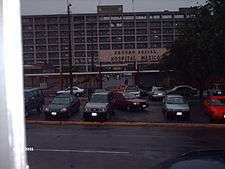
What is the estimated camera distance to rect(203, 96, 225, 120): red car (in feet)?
71.6

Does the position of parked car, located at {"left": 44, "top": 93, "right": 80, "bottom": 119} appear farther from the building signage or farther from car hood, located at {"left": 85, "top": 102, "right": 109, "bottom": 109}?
the building signage

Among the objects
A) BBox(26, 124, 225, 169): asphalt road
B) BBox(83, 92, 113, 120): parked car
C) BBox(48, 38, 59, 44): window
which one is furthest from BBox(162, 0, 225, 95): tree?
BBox(48, 38, 59, 44): window

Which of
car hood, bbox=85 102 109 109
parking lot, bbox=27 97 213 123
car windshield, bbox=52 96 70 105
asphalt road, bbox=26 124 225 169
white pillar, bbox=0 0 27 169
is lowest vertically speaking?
parking lot, bbox=27 97 213 123

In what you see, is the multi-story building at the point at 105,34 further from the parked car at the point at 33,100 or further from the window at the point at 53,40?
the parked car at the point at 33,100

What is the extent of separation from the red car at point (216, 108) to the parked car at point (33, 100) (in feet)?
34.0

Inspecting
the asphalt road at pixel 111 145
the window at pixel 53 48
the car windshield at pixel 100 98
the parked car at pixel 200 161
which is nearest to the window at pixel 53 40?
the window at pixel 53 48

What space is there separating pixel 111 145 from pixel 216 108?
8.92 metres

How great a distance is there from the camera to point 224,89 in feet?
124

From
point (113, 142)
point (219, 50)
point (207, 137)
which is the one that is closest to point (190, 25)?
point (219, 50)

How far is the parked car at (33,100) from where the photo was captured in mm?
24578

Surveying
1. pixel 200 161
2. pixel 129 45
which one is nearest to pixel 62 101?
pixel 200 161

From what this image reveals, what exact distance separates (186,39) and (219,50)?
8.47 meters

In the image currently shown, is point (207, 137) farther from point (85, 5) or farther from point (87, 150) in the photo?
point (85, 5)

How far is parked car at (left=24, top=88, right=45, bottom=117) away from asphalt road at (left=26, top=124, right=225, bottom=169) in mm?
3338
